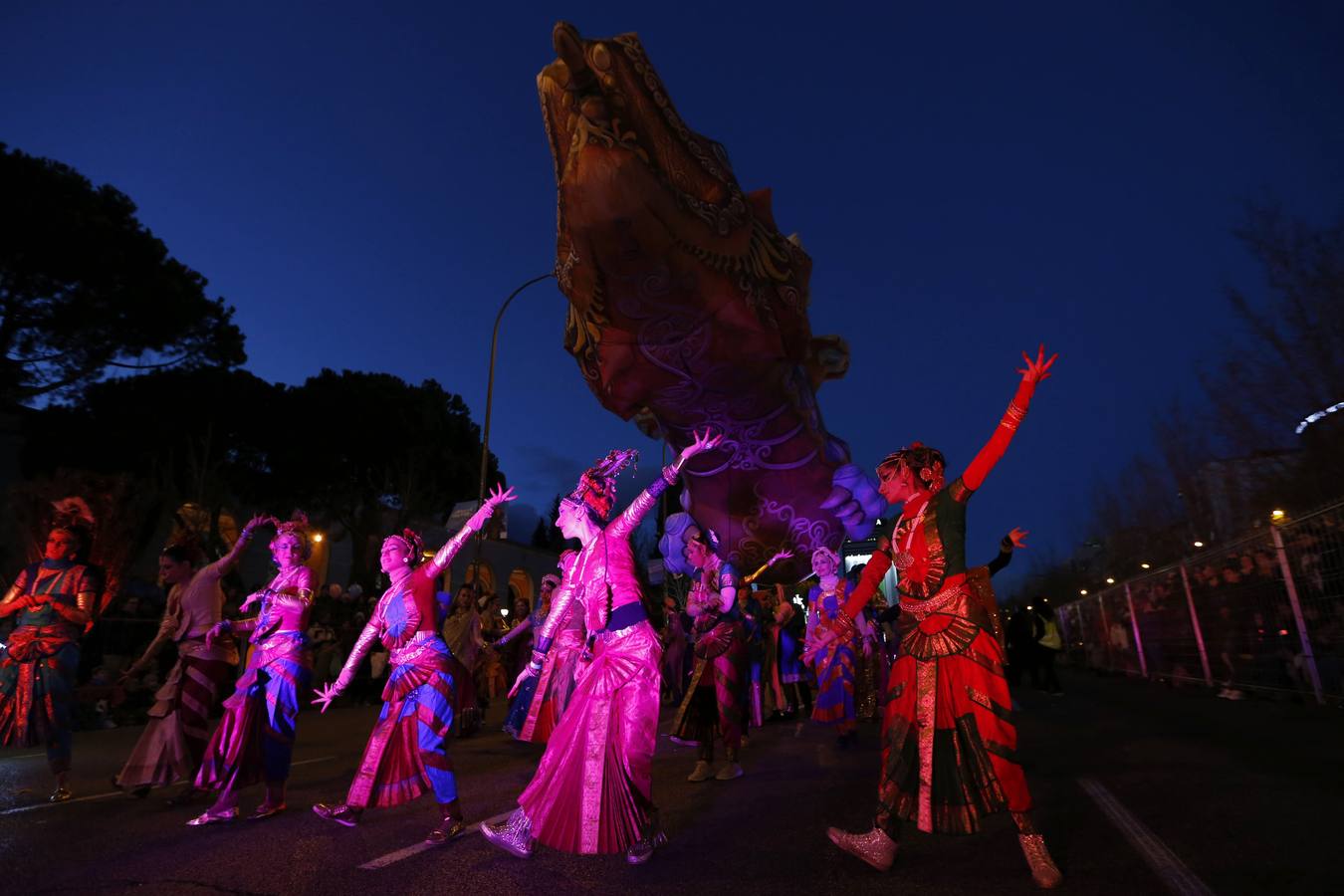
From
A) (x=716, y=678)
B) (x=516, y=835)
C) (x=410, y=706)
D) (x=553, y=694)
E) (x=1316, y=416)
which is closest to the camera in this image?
(x=516, y=835)

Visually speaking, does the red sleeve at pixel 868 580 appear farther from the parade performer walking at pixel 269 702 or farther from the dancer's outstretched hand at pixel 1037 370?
the parade performer walking at pixel 269 702

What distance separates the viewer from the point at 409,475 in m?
32.3

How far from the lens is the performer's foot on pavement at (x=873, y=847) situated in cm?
369

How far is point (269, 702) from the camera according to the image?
5402mm

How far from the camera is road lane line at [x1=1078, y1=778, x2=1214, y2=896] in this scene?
3289 mm

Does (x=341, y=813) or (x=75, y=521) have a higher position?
(x=75, y=521)

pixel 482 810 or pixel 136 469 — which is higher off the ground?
pixel 136 469

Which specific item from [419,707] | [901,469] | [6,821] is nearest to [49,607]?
[6,821]

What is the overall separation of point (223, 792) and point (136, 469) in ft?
80.6

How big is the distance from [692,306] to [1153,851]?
8.50 m

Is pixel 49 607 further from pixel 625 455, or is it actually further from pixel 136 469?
pixel 136 469

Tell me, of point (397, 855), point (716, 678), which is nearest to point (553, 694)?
point (716, 678)

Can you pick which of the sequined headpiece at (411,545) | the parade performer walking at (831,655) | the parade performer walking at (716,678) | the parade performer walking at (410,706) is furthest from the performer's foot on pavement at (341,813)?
the parade performer walking at (831,655)

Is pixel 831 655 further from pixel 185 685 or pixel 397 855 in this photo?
pixel 185 685
